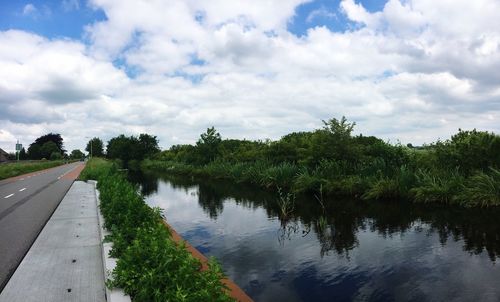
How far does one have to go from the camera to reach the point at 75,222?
11281 mm

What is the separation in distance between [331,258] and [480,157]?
10.7 metres

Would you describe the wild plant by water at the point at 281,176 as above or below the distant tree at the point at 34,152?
below

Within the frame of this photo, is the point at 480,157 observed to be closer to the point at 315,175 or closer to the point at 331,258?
the point at 315,175

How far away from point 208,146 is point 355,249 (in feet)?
115

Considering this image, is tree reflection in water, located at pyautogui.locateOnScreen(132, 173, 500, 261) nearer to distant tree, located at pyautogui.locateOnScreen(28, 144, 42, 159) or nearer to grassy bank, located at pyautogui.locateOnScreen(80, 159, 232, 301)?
grassy bank, located at pyautogui.locateOnScreen(80, 159, 232, 301)

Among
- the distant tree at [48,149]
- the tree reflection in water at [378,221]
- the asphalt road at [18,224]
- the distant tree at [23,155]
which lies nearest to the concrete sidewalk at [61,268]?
the asphalt road at [18,224]

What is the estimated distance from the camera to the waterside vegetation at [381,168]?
51.6ft

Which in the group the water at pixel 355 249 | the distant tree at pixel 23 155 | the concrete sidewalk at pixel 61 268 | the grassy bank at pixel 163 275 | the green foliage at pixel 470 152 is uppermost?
the distant tree at pixel 23 155

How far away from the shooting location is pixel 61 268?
22.5 ft

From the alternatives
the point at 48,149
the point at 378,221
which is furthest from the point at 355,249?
the point at 48,149

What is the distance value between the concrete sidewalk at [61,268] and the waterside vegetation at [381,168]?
1073cm

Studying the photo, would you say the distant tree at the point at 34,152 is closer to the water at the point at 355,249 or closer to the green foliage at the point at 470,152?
the water at the point at 355,249

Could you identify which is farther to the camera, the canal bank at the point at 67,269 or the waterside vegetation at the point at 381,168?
the waterside vegetation at the point at 381,168

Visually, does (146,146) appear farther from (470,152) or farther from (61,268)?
(61,268)
